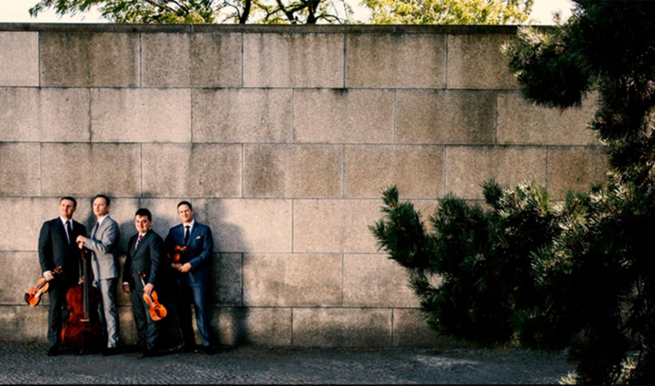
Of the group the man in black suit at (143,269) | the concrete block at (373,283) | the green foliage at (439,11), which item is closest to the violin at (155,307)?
the man in black suit at (143,269)

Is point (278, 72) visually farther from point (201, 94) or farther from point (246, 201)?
point (246, 201)

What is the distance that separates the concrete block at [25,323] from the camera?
7.62 metres

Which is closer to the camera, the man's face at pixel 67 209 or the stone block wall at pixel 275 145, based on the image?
the man's face at pixel 67 209

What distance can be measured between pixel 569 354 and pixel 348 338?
3676mm

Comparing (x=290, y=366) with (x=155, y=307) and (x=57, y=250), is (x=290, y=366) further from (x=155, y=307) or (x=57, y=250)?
(x=57, y=250)

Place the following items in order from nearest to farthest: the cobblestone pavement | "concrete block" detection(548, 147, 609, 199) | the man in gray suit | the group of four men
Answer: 1. the cobblestone pavement
2. the group of four men
3. the man in gray suit
4. "concrete block" detection(548, 147, 609, 199)

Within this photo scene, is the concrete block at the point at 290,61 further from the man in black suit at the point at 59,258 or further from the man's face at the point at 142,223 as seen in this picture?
the man in black suit at the point at 59,258

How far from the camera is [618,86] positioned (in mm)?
4523

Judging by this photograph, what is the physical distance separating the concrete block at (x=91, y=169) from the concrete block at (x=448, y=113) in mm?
3036

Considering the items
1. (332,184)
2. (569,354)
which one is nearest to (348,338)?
(332,184)

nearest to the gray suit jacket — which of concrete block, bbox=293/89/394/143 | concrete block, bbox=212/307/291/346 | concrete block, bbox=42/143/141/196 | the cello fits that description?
the cello

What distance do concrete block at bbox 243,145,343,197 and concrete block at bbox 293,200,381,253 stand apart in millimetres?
257

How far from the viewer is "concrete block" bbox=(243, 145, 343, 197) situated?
755 centimetres

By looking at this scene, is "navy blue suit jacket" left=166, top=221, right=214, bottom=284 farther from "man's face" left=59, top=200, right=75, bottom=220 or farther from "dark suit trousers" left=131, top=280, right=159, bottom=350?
"man's face" left=59, top=200, right=75, bottom=220
